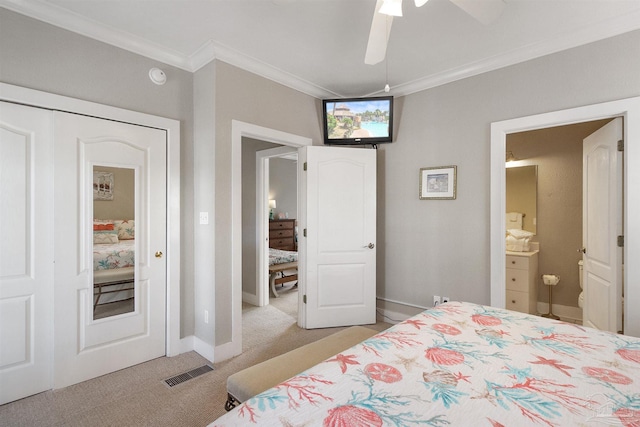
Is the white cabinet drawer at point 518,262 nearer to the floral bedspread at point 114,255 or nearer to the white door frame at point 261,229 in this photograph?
the white door frame at point 261,229

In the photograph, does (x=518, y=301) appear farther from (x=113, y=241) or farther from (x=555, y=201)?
(x=113, y=241)

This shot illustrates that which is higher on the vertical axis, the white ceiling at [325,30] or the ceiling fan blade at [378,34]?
the white ceiling at [325,30]

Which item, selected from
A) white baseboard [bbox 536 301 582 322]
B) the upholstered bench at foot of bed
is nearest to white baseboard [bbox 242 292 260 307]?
the upholstered bench at foot of bed

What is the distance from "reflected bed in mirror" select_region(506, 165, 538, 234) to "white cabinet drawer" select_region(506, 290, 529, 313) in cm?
88

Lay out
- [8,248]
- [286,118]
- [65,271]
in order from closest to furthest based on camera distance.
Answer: [8,248] → [65,271] → [286,118]

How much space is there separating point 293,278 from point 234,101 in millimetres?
2935

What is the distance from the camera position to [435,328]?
152 centimetres

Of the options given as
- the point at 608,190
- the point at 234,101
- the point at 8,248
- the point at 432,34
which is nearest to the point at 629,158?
the point at 608,190

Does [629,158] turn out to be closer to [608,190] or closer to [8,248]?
[608,190]

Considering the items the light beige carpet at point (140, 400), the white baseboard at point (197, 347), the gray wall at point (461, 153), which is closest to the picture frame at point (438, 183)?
the gray wall at point (461, 153)

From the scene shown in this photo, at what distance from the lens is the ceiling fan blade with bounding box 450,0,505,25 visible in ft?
4.98

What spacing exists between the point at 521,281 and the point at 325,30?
134 inches

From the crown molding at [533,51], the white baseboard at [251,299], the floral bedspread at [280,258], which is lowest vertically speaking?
the white baseboard at [251,299]

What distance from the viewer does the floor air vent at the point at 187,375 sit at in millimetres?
2299
